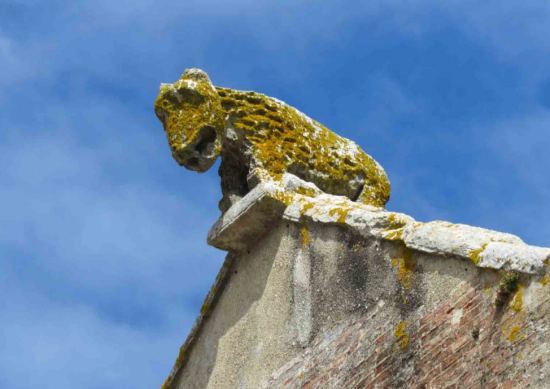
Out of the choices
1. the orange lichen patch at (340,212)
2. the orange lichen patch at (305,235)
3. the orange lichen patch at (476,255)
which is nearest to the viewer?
the orange lichen patch at (476,255)

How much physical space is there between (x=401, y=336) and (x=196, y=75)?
3000 millimetres

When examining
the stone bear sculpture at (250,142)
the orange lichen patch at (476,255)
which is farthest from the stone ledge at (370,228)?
the stone bear sculpture at (250,142)

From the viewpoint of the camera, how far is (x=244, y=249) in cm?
1190

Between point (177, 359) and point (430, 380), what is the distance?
352 cm

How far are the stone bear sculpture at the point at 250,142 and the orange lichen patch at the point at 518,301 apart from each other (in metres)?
2.95

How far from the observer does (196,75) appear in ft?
39.2

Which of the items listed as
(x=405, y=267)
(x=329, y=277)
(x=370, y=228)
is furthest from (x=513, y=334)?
(x=329, y=277)

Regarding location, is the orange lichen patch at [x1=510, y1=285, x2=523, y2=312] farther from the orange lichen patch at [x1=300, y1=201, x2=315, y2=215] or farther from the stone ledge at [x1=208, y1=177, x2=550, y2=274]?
the orange lichen patch at [x1=300, y1=201, x2=315, y2=215]

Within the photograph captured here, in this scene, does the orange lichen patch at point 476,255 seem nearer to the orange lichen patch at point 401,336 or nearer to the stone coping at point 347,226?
the stone coping at point 347,226

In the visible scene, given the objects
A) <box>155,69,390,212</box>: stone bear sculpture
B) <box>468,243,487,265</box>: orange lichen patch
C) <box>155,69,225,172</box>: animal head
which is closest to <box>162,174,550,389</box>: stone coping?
<box>468,243,487,265</box>: orange lichen patch

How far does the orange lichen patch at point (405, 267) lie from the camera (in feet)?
32.8

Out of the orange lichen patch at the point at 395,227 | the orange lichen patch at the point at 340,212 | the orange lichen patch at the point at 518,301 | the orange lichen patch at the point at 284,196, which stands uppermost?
the orange lichen patch at the point at 284,196

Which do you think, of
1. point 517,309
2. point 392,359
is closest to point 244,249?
point 392,359

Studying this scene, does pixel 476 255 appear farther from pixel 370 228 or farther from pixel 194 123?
pixel 194 123
